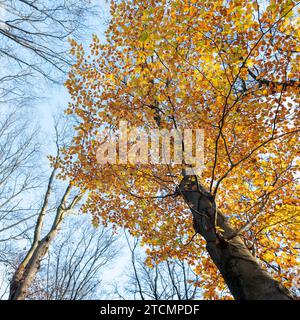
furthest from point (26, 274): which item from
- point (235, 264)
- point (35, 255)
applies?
point (235, 264)

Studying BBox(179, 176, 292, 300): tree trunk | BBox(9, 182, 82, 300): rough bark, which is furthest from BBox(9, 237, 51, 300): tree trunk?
BBox(179, 176, 292, 300): tree trunk

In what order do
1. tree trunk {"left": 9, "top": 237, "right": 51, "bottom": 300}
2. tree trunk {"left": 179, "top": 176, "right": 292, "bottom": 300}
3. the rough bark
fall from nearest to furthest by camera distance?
tree trunk {"left": 179, "top": 176, "right": 292, "bottom": 300}
tree trunk {"left": 9, "top": 237, "right": 51, "bottom": 300}
the rough bark

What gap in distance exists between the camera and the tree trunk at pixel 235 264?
2.46m

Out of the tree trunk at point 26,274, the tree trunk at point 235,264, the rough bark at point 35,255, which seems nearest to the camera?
the tree trunk at point 235,264

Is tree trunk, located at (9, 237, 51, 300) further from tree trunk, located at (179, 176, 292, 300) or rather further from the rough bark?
tree trunk, located at (179, 176, 292, 300)

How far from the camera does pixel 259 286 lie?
99.4 inches

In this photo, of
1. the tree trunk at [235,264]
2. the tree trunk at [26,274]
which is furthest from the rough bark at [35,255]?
the tree trunk at [235,264]

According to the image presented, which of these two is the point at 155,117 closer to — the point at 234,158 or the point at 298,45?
the point at 234,158

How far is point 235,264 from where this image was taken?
2924mm

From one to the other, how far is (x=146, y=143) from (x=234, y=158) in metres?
2.57

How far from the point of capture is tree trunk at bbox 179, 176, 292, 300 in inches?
97.0

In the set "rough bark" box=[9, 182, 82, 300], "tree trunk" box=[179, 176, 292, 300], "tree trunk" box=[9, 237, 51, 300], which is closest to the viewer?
"tree trunk" box=[179, 176, 292, 300]

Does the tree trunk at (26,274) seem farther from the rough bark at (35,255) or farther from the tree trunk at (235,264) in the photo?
the tree trunk at (235,264)
